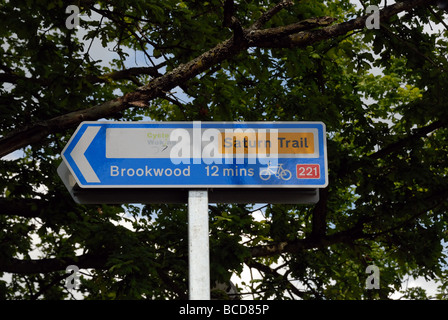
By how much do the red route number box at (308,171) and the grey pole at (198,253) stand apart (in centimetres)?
45

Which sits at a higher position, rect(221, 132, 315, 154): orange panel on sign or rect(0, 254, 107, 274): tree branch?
rect(0, 254, 107, 274): tree branch

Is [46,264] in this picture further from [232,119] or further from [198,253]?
[198,253]

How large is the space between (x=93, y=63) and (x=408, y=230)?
4.92m

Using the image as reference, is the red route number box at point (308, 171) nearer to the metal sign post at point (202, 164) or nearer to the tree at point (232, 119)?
the metal sign post at point (202, 164)

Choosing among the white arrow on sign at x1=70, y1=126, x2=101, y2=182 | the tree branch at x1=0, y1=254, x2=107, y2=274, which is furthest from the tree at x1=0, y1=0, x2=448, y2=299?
the white arrow on sign at x1=70, y1=126, x2=101, y2=182

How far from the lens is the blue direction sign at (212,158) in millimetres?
2781

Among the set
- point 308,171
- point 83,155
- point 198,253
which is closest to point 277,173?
point 308,171

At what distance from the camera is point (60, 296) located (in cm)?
1126

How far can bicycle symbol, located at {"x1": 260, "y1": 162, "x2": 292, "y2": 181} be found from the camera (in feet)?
9.11

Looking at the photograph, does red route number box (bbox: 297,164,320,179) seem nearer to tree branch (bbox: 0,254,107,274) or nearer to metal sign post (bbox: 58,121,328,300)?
metal sign post (bbox: 58,121,328,300)

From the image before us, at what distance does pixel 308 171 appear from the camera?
2.79m

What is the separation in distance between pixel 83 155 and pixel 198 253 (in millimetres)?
745

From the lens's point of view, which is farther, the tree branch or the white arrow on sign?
the tree branch
